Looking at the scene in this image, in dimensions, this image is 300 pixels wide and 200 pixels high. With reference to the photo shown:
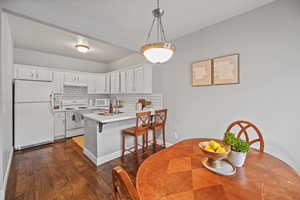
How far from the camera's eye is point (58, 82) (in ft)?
12.8

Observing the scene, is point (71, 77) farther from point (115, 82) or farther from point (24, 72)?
point (115, 82)

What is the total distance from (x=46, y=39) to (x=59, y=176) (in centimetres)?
323

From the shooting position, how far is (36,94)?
3170 mm

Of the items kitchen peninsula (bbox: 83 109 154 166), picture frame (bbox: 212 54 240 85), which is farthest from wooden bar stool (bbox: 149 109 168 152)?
picture frame (bbox: 212 54 240 85)

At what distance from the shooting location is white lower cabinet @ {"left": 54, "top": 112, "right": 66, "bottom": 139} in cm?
363

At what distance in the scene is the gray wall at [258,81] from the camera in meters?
1.63

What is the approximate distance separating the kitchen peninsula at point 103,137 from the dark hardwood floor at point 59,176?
138 mm

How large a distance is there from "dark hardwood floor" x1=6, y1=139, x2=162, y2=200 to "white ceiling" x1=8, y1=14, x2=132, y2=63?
2.64m

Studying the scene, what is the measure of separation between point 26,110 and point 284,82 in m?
5.11

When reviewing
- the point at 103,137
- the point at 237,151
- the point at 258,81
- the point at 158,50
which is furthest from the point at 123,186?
the point at 258,81

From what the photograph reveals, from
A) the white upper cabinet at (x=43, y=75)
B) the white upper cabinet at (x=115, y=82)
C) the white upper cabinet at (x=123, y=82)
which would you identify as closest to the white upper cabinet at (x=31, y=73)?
the white upper cabinet at (x=43, y=75)

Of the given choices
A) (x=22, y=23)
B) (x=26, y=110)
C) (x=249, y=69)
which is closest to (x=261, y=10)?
(x=249, y=69)

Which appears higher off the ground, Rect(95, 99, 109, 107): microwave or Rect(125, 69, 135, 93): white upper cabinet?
Rect(125, 69, 135, 93): white upper cabinet

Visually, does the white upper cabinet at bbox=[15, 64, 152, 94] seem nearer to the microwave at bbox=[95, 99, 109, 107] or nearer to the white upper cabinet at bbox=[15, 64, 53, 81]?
the white upper cabinet at bbox=[15, 64, 53, 81]
